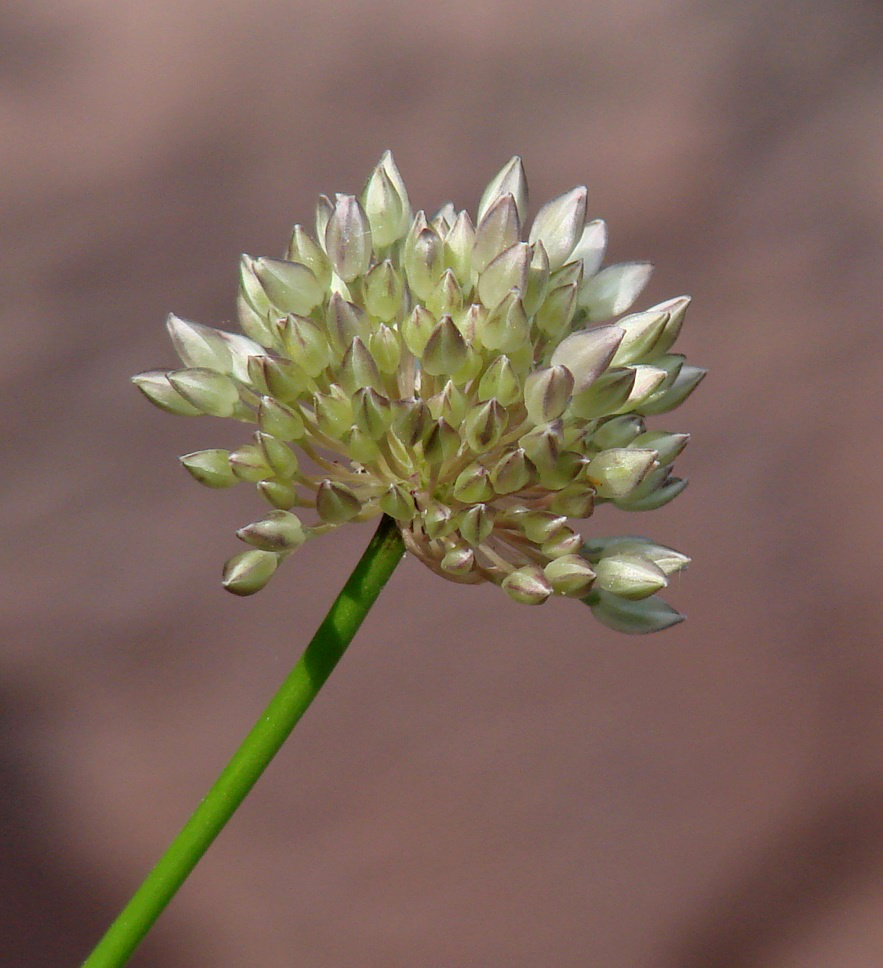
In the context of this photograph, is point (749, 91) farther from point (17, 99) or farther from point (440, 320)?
point (440, 320)

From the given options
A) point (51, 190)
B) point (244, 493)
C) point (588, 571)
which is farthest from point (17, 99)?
point (588, 571)

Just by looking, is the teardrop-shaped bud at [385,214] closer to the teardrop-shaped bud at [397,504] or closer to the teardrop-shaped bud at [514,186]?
the teardrop-shaped bud at [514,186]

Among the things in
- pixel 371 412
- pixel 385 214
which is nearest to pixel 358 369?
pixel 371 412

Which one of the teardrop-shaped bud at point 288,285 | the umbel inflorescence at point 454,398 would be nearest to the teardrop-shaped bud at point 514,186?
the umbel inflorescence at point 454,398

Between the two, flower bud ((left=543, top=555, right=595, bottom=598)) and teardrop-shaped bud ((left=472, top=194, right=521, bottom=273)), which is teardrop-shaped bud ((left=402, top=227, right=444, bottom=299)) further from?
flower bud ((left=543, top=555, right=595, bottom=598))

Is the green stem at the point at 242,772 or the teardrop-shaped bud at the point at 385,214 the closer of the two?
the green stem at the point at 242,772

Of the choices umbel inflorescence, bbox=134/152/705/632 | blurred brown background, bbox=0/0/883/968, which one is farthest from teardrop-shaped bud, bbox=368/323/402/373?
blurred brown background, bbox=0/0/883/968
